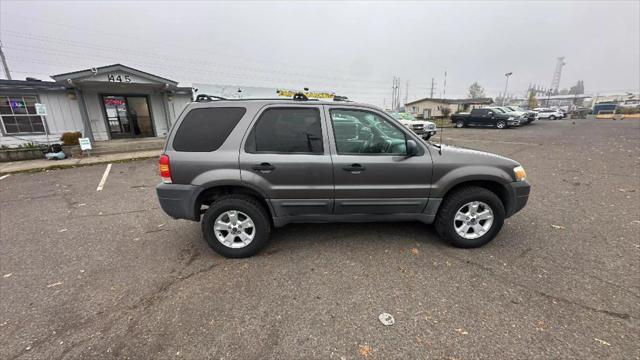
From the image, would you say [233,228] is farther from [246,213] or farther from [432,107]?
→ [432,107]

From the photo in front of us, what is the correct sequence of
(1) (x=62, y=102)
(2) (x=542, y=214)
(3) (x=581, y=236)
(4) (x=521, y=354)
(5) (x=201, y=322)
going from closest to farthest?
(4) (x=521, y=354) < (5) (x=201, y=322) < (3) (x=581, y=236) < (2) (x=542, y=214) < (1) (x=62, y=102)

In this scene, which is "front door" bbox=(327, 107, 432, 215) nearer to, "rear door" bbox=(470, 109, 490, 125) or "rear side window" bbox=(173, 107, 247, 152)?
"rear side window" bbox=(173, 107, 247, 152)

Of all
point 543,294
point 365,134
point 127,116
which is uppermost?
point 127,116

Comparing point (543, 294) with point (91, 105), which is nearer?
point (543, 294)

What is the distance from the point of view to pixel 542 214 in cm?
432

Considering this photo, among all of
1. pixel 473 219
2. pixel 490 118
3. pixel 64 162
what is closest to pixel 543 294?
pixel 473 219

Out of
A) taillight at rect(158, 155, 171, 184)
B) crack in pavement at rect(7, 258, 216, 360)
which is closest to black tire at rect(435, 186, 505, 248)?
crack in pavement at rect(7, 258, 216, 360)

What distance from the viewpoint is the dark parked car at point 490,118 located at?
20.5 m

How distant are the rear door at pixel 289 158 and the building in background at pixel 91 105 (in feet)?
39.2

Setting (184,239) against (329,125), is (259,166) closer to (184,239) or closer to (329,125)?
(329,125)

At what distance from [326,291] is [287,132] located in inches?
70.7

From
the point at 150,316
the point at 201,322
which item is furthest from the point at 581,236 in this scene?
the point at 150,316

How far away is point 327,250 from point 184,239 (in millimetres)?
2061

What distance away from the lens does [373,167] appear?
Answer: 308cm
